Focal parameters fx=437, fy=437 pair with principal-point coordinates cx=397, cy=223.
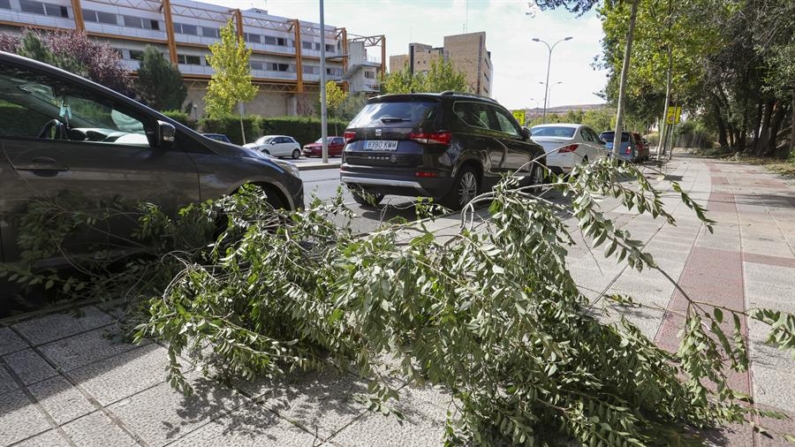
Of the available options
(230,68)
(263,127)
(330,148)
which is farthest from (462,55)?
(330,148)

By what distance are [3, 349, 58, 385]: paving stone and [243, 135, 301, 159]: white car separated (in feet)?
88.3

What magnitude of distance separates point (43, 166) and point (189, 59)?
191ft

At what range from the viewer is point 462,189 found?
6.64 meters

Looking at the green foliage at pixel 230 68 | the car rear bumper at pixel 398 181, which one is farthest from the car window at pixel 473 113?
the green foliage at pixel 230 68

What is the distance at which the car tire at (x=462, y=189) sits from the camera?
6444 millimetres

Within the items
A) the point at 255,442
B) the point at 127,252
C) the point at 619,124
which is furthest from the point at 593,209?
the point at 619,124

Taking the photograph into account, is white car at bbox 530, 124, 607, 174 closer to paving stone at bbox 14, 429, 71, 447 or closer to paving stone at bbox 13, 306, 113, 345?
paving stone at bbox 13, 306, 113, 345

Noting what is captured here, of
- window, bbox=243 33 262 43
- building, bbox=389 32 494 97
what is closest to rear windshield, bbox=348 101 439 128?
window, bbox=243 33 262 43

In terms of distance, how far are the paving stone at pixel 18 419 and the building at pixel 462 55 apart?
106 metres

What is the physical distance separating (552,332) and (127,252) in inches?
120

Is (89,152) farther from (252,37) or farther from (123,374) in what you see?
(252,37)

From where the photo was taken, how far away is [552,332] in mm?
2010

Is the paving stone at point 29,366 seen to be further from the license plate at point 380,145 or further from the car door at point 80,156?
the license plate at point 380,145

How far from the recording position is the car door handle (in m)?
2.89
